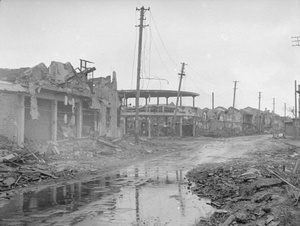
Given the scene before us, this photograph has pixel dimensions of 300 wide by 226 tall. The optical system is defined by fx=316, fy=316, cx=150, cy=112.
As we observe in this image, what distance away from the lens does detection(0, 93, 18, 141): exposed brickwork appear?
18.8 meters

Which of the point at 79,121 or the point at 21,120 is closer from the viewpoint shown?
the point at 21,120

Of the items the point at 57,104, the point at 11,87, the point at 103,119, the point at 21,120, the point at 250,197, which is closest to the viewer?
the point at 250,197

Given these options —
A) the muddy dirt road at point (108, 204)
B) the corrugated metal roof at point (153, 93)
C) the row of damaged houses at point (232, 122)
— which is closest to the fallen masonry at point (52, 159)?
the muddy dirt road at point (108, 204)

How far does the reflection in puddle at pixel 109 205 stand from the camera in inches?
266

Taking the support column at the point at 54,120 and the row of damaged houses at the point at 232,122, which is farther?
the row of damaged houses at the point at 232,122

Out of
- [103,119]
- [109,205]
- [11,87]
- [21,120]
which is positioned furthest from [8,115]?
[109,205]

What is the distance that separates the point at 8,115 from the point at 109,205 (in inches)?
528

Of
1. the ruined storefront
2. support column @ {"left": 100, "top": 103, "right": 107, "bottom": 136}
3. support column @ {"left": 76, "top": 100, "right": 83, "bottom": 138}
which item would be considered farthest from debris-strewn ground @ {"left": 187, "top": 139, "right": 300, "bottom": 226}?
the ruined storefront

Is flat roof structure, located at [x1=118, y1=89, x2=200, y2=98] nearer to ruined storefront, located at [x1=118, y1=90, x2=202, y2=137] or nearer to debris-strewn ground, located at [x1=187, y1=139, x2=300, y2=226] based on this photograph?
ruined storefront, located at [x1=118, y1=90, x2=202, y2=137]

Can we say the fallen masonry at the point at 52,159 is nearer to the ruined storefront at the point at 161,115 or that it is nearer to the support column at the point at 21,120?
the support column at the point at 21,120

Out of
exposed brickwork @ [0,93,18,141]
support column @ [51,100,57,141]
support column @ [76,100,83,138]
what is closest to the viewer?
exposed brickwork @ [0,93,18,141]

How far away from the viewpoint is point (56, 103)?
2281 cm

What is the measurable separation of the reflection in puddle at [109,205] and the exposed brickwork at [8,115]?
9.56m

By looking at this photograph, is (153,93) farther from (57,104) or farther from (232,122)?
(57,104)
